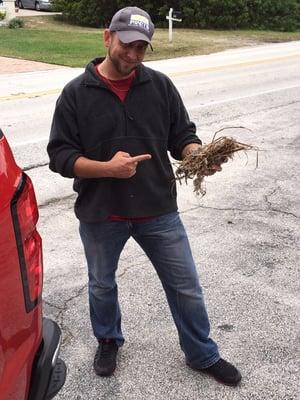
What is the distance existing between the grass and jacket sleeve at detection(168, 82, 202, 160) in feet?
47.5

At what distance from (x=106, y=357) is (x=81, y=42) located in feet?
68.1

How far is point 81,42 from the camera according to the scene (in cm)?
2280

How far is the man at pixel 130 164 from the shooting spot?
2809 millimetres

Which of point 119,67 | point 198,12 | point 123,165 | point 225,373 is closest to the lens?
point 123,165

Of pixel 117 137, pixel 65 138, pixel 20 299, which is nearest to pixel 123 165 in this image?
pixel 117 137

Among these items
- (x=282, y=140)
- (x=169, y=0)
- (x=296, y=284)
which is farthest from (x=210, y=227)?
(x=169, y=0)

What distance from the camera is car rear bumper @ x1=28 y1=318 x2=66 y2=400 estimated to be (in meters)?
2.27

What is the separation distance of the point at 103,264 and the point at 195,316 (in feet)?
1.77

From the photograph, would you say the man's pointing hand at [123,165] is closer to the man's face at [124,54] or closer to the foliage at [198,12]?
the man's face at [124,54]

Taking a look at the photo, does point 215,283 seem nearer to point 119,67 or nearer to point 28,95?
point 119,67

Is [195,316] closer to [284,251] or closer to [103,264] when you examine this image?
[103,264]

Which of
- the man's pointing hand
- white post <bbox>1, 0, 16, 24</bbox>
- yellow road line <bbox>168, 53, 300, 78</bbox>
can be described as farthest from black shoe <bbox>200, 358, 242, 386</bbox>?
white post <bbox>1, 0, 16, 24</bbox>

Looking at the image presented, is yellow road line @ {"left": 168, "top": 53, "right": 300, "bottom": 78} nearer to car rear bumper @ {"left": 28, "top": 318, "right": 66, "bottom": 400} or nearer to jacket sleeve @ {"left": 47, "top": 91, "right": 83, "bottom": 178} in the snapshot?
jacket sleeve @ {"left": 47, "top": 91, "right": 83, "bottom": 178}

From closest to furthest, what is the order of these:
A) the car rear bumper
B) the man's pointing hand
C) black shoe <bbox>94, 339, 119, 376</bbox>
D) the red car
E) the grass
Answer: the red car, the car rear bumper, the man's pointing hand, black shoe <bbox>94, 339, 119, 376</bbox>, the grass
